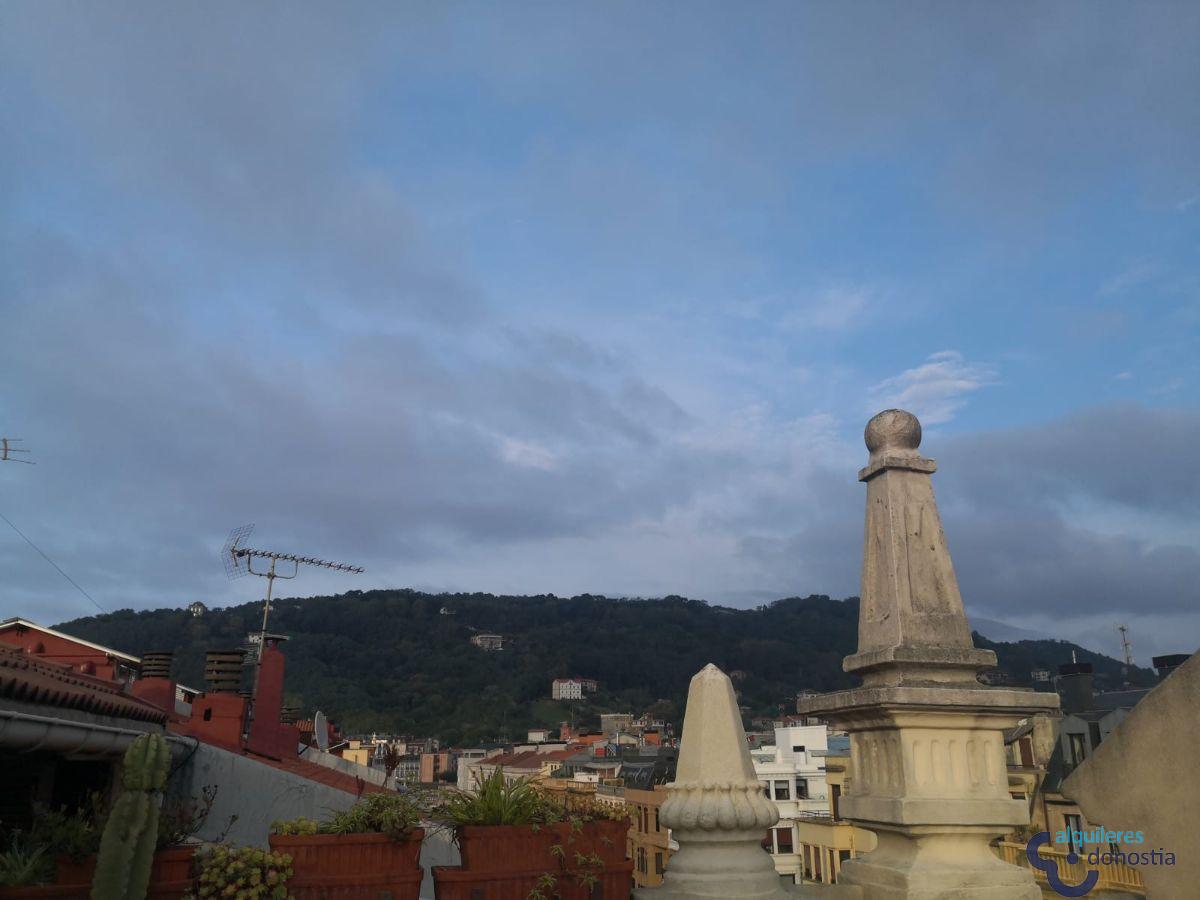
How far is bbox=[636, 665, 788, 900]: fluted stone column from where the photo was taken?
168 inches

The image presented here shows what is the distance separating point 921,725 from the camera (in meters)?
4.39

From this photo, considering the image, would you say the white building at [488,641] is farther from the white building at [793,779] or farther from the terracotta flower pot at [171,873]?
the terracotta flower pot at [171,873]

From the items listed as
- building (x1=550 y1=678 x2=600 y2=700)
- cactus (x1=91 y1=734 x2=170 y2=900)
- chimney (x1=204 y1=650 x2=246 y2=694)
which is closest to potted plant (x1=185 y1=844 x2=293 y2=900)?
cactus (x1=91 y1=734 x2=170 y2=900)

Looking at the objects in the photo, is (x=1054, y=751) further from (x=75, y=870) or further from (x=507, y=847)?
(x=75, y=870)

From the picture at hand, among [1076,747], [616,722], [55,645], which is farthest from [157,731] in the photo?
[616,722]

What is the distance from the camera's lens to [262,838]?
1297 centimetres

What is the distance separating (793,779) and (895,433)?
35316mm

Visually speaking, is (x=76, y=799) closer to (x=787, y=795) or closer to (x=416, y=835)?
(x=416, y=835)

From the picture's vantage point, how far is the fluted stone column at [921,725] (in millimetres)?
4285

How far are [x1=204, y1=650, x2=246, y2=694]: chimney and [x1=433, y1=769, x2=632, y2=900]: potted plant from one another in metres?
14.9

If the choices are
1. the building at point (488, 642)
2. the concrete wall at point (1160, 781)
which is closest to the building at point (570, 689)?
the building at point (488, 642)

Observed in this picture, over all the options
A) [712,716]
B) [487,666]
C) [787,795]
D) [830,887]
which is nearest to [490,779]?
[712,716]

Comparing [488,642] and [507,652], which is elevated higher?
[488,642]

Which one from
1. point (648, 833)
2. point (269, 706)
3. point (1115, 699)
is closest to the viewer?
point (269, 706)
